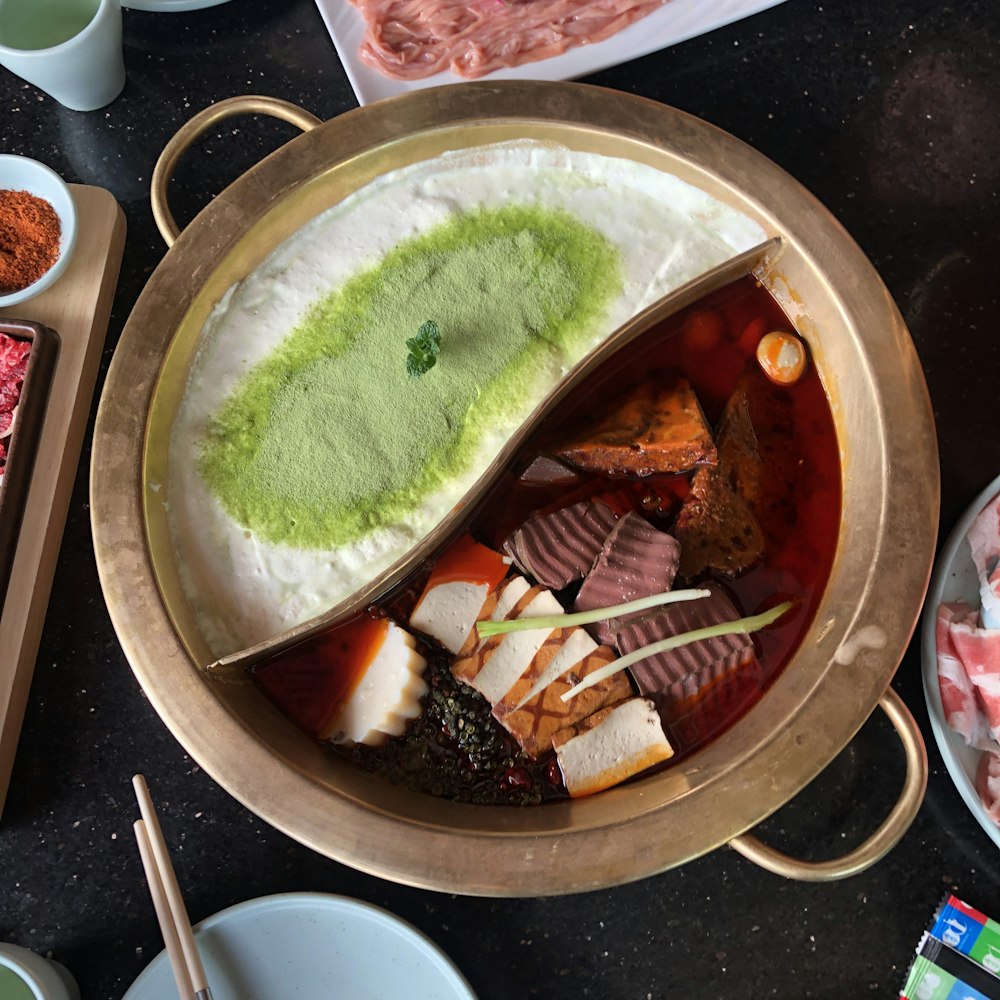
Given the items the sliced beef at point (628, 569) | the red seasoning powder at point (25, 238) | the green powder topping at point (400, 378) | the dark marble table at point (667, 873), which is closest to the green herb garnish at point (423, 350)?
the green powder topping at point (400, 378)

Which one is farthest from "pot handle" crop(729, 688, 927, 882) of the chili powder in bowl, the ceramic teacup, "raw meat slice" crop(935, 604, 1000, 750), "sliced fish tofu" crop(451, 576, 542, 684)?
the chili powder in bowl

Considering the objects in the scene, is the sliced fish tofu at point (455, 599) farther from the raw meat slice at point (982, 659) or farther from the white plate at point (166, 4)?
the white plate at point (166, 4)

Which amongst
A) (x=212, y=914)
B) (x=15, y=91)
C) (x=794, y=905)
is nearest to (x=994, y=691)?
(x=794, y=905)

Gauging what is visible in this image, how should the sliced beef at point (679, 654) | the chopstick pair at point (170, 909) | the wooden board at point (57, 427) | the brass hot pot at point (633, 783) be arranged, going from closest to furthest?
the brass hot pot at point (633, 783)
the chopstick pair at point (170, 909)
the sliced beef at point (679, 654)
the wooden board at point (57, 427)

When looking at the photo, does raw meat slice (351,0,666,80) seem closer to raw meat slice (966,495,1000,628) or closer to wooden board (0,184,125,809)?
wooden board (0,184,125,809)

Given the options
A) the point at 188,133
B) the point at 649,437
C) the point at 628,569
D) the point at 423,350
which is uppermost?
the point at 188,133

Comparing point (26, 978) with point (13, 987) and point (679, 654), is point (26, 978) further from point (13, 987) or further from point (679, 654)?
point (679, 654)

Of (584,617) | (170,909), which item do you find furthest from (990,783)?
(170,909)
